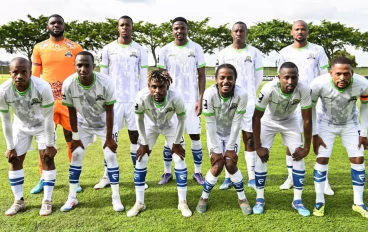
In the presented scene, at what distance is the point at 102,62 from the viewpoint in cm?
555

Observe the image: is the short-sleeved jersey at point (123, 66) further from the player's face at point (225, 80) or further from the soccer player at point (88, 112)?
the player's face at point (225, 80)

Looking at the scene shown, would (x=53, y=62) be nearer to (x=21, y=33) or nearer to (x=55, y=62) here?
(x=55, y=62)

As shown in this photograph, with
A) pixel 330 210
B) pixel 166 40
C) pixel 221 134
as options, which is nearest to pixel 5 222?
pixel 221 134

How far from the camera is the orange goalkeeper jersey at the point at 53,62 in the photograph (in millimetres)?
5285

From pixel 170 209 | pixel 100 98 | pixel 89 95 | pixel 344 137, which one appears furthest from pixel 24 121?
pixel 344 137

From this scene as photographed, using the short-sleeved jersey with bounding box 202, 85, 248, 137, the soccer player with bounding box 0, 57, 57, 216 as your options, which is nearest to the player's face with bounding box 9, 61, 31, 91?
the soccer player with bounding box 0, 57, 57, 216

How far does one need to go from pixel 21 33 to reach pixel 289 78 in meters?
47.3

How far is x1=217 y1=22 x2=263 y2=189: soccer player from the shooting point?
5.50 metres

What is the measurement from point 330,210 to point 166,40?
45548 mm

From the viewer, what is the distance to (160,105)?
14.8ft

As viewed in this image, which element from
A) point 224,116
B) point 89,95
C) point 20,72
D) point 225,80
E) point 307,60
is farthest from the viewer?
point 307,60

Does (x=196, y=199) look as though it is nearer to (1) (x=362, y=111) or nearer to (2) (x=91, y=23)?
(1) (x=362, y=111)

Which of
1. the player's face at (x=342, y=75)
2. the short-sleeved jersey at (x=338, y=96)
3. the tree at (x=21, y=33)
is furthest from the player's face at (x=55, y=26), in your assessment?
the tree at (x=21, y=33)

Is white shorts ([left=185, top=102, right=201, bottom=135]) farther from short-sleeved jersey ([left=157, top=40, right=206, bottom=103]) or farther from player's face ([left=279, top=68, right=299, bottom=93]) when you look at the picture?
player's face ([left=279, top=68, right=299, bottom=93])
